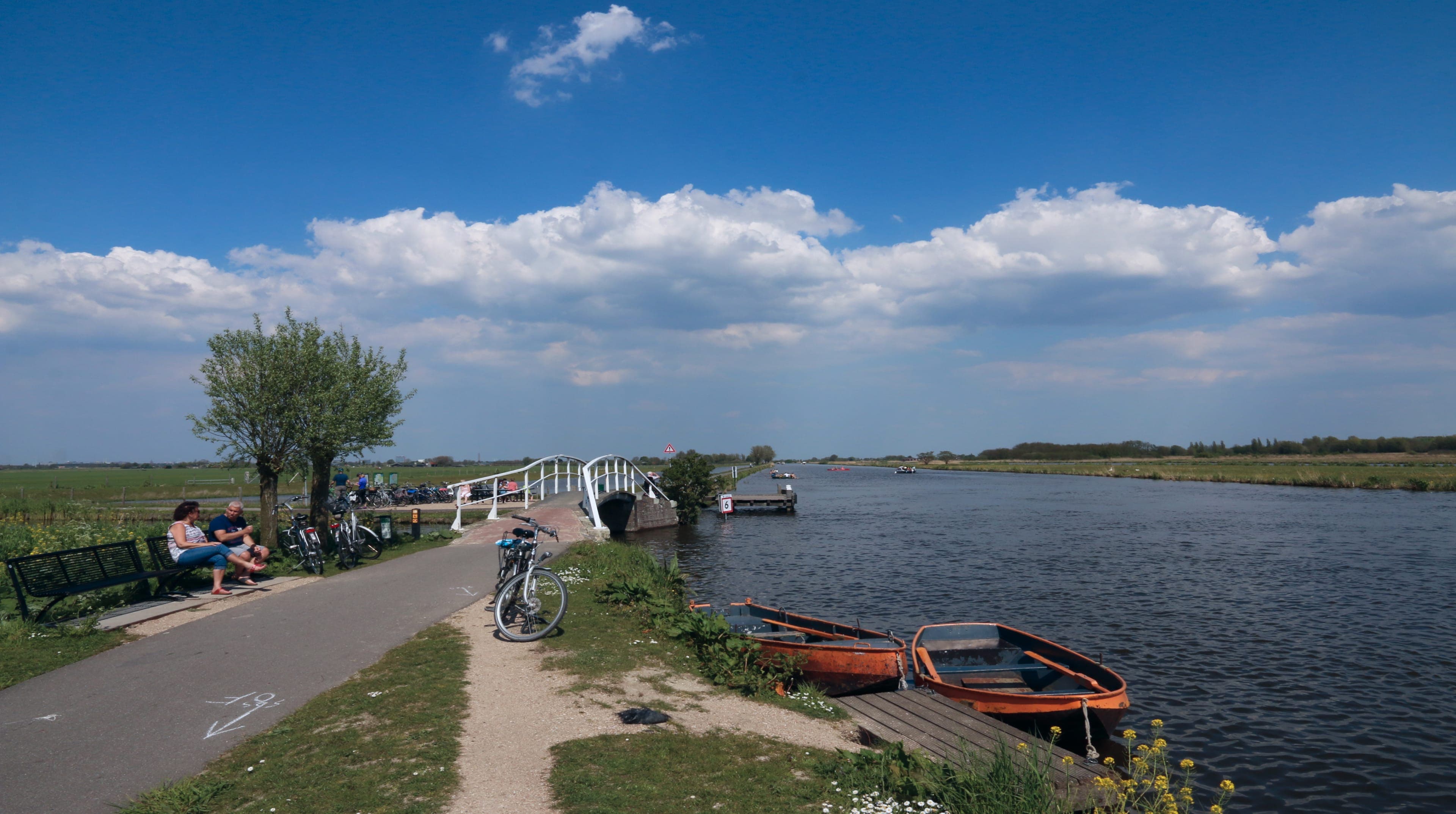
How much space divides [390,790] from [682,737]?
96.7 inches

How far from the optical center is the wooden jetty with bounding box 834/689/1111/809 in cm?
721

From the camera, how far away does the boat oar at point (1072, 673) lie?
1011cm

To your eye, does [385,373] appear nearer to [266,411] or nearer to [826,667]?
[266,411]

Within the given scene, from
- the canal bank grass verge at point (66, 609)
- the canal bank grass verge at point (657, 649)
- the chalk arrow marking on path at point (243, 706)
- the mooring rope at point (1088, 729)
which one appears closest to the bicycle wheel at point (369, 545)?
the canal bank grass verge at point (66, 609)

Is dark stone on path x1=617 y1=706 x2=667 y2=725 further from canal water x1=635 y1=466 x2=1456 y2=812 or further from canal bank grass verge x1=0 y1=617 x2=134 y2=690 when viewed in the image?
canal water x1=635 y1=466 x2=1456 y2=812

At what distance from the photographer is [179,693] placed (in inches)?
288

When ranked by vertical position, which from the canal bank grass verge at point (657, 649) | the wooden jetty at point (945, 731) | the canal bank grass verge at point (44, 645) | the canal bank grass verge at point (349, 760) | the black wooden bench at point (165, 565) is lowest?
the wooden jetty at point (945, 731)

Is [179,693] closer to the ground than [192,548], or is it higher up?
closer to the ground

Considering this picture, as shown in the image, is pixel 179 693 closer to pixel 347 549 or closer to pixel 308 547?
pixel 308 547

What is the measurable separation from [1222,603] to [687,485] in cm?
3357

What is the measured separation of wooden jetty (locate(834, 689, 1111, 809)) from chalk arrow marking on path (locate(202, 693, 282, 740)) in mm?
5840

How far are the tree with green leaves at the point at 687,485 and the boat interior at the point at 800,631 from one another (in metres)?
33.3

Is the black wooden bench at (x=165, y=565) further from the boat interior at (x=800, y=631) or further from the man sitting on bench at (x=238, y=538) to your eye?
the boat interior at (x=800, y=631)

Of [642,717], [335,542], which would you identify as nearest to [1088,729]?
[642,717]
